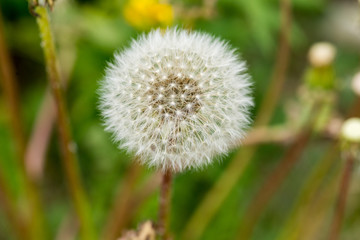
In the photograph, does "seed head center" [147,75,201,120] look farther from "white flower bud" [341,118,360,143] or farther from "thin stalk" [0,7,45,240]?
"thin stalk" [0,7,45,240]

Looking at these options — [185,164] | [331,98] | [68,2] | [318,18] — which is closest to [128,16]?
[68,2]

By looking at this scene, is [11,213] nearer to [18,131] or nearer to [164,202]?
[18,131]

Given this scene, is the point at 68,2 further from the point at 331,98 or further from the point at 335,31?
the point at 335,31

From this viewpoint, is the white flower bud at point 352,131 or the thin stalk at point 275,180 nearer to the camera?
the white flower bud at point 352,131

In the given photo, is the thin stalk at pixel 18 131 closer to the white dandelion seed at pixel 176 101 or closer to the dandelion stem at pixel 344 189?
the white dandelion seed at pixel 176 101

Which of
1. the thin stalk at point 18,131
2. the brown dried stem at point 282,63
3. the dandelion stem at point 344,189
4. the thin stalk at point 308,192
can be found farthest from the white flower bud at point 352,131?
the thin stalk at point 18,131

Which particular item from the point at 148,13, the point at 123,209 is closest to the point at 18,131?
the point at 123,209
